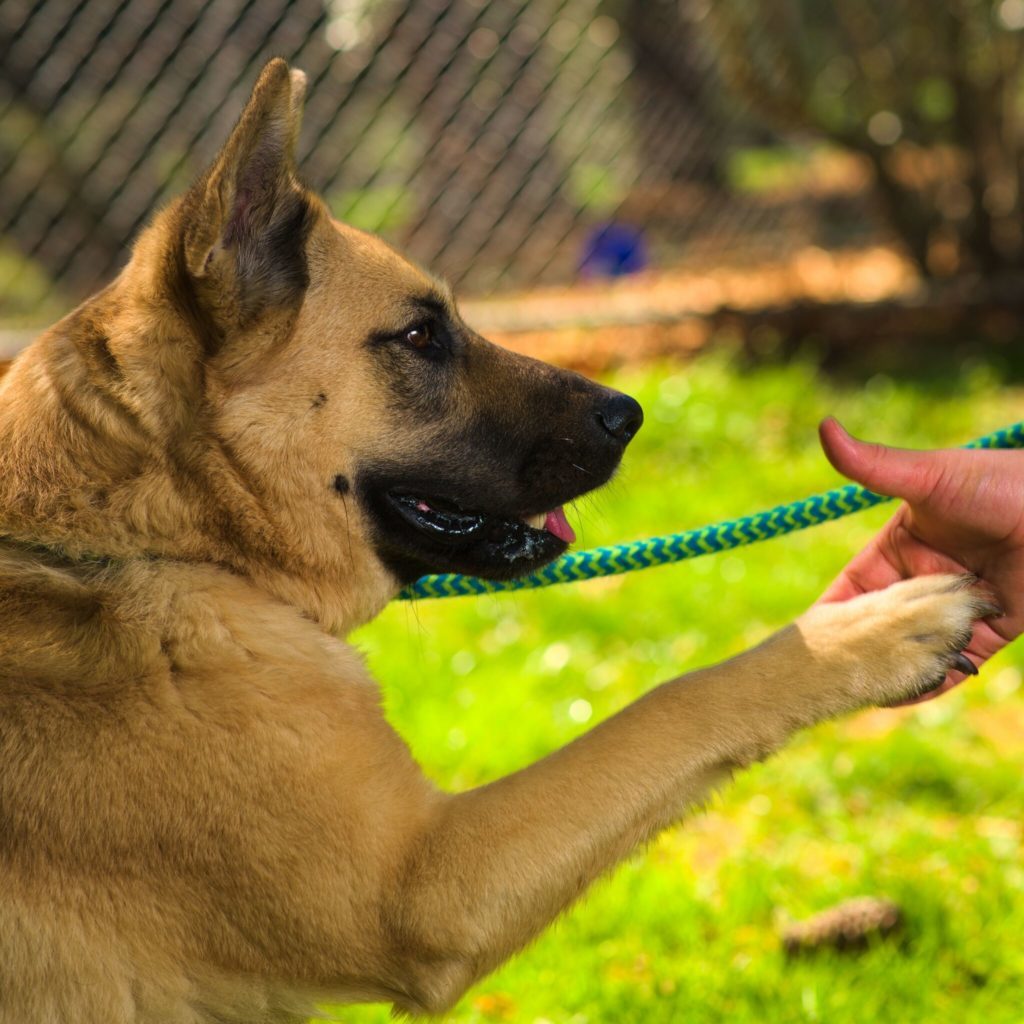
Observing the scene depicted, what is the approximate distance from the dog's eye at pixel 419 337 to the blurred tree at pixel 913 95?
5.04 meters

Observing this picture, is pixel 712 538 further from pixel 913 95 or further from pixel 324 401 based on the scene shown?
pixel 913 95

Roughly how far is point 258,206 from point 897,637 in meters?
1.53

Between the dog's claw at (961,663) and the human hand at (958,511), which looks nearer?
the dog's claw at (961,663)

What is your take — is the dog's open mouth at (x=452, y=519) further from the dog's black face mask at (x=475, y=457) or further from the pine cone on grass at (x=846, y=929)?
the pine cone on grass at (x=846, y=929)

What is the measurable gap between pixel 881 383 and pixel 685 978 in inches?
176

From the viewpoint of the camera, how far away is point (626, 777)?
7.18 feet

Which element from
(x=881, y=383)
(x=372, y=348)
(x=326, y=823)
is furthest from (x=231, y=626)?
(x=881, y=383)

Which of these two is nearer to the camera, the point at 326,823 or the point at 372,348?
the point at 326,823

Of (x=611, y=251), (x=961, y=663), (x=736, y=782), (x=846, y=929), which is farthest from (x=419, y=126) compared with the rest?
(x=961, y=663)

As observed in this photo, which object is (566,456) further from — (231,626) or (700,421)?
(700,421)

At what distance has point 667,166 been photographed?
8.03 m

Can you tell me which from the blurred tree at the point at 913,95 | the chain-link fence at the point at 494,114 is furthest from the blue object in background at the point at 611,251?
the blurred tree at the point at 913,95

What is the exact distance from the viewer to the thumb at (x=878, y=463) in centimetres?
242

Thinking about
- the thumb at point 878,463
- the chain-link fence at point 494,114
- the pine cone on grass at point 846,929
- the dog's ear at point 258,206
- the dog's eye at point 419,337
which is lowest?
the pine cone on grass at point 846,929
